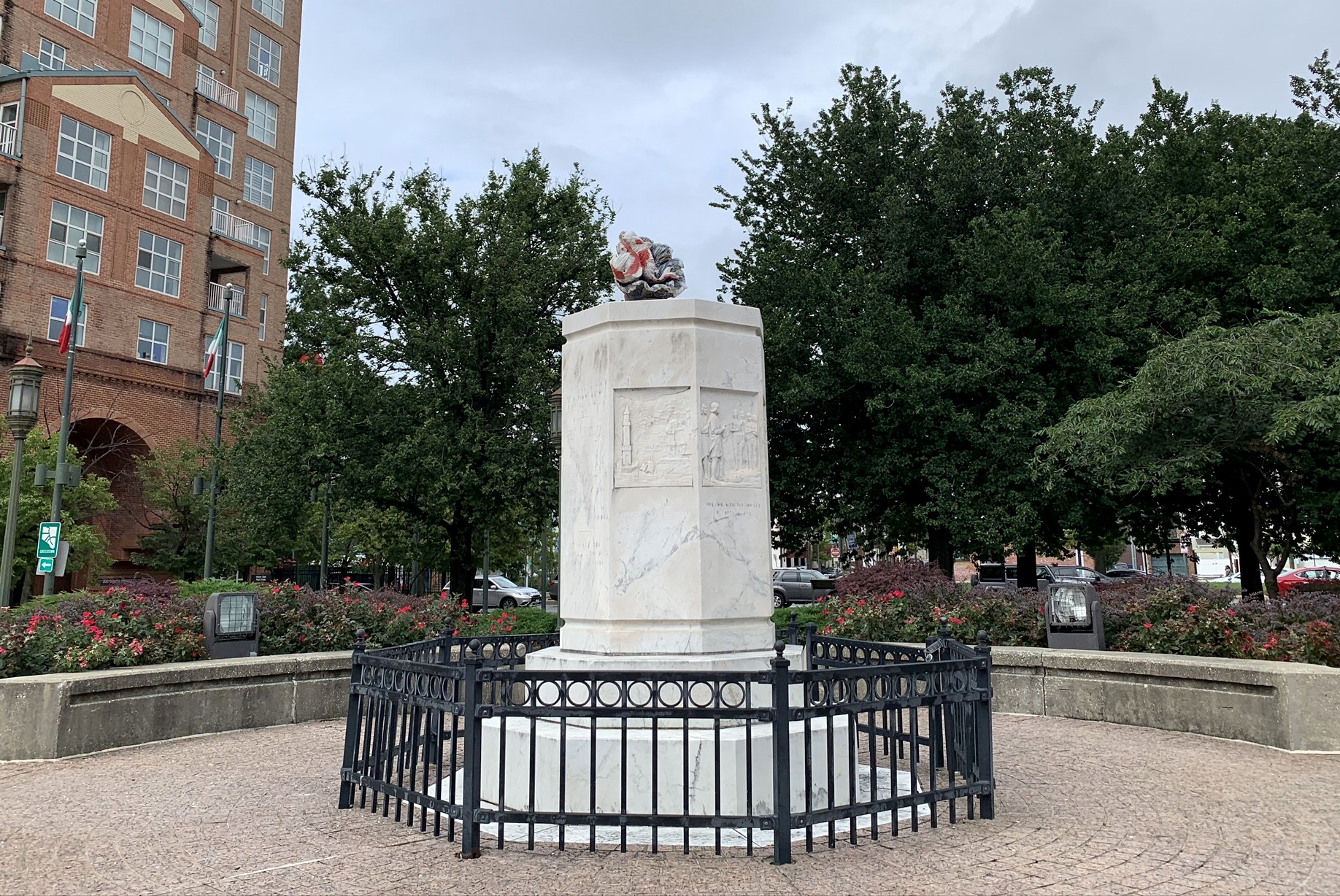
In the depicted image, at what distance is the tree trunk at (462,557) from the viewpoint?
2216 cm

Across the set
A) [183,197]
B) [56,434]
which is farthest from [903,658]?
[183,197]

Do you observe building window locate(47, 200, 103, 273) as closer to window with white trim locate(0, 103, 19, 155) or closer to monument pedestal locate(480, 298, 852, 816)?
window with white trim locate(0, 103, 19, 155)

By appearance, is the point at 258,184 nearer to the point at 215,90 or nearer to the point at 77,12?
the point at 215,90

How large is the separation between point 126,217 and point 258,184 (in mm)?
12072

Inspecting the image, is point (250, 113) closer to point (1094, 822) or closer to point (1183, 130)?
point (1183, 130)

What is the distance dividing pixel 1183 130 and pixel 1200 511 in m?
9.54

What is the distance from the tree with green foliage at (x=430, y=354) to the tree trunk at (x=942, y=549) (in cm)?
915

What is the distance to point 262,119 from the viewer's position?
45156 mm

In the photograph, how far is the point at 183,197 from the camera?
119 feet

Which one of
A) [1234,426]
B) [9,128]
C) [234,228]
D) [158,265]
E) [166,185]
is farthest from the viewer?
[234,228]

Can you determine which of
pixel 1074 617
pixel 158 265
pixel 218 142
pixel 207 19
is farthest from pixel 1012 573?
pixel 207 19

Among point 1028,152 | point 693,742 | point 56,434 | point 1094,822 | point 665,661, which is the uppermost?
point 1028,152

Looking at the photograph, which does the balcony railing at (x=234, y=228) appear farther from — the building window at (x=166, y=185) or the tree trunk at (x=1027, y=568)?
the tree trunk at (x=1027, y=568)

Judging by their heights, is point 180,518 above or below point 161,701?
above
